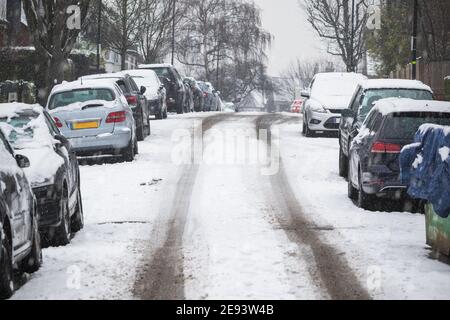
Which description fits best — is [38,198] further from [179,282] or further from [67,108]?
[67,108]

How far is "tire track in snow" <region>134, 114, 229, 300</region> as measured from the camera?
8.38 metres

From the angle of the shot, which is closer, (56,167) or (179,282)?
(179,282)

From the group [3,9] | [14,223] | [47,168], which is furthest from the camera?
[3,9]

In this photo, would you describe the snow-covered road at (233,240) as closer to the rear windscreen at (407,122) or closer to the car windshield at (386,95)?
the rear windscreen at (407,122)

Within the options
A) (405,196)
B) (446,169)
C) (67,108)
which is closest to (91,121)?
(67,108)

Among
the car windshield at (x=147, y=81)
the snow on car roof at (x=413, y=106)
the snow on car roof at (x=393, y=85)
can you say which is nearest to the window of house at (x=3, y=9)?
the car windshield at (x=147, y=81)

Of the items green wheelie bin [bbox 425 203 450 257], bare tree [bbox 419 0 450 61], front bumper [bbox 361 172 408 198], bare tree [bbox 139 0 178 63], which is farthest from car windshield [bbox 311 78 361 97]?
bare tree [bbox 139 0 178 63]

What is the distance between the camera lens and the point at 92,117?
779 inches

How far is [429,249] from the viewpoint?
1079cm

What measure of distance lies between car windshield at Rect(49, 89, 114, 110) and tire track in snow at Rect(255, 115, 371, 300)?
465 cm

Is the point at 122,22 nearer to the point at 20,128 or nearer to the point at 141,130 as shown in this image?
the point at 141,130

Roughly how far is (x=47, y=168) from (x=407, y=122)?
5.54 metres

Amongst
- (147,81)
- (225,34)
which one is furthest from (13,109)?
(225,34)
